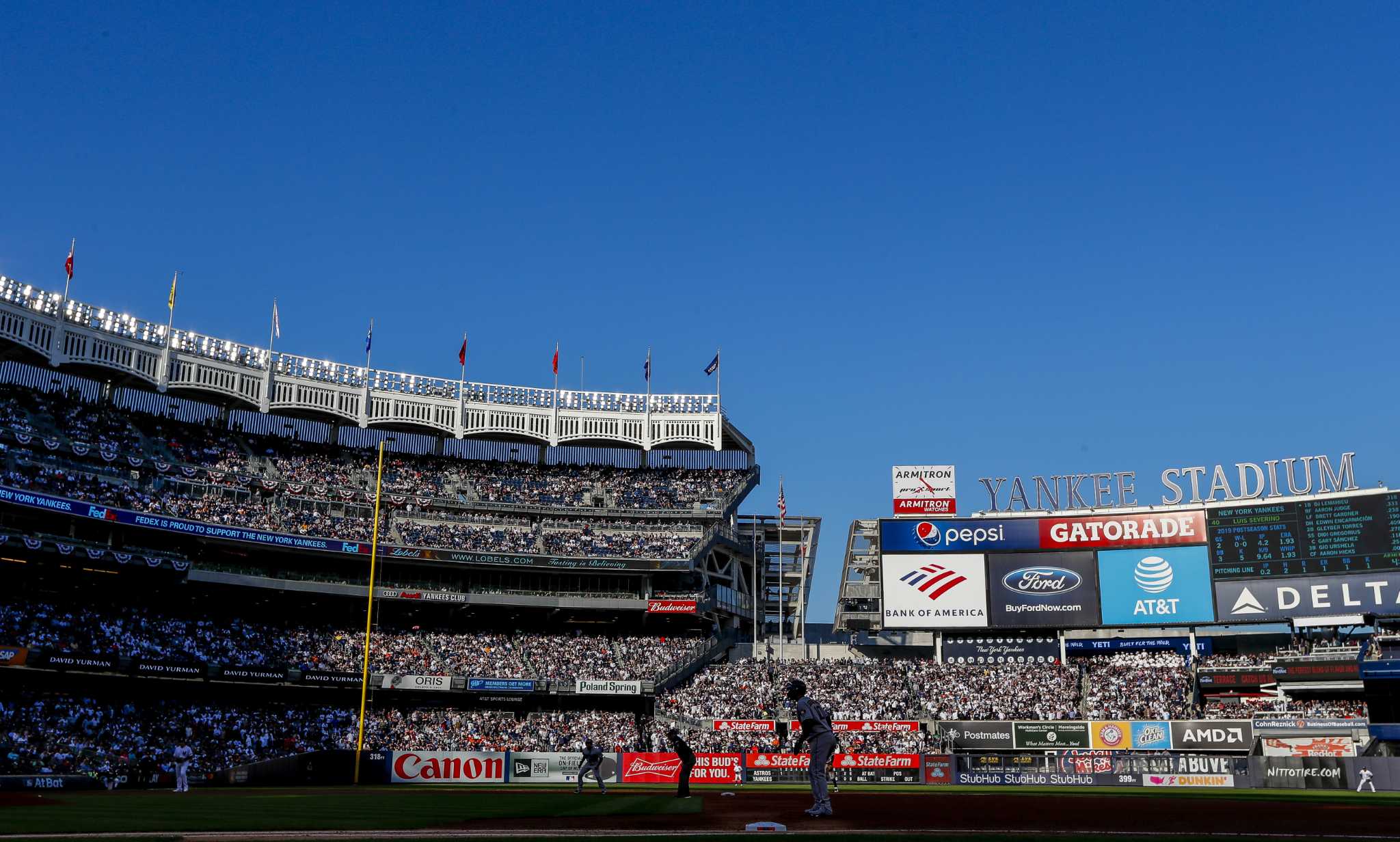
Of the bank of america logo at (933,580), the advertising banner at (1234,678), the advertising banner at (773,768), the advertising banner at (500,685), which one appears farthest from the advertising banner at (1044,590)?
the advertising banner at (500,685)

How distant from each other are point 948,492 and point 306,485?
131 ft

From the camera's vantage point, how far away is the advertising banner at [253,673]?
58.9 m

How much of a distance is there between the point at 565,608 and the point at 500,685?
8.84 metres

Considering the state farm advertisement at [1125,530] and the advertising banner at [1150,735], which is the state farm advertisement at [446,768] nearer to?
the advertising banner at [1150,735]

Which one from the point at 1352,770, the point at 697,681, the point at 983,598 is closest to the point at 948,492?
the point at 983,598

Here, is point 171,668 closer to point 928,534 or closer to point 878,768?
point 878,768

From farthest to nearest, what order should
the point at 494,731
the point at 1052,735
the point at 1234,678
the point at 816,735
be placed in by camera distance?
the point at 494,731, the point at 1234,678, the point at 1052,735, the point at 816,735

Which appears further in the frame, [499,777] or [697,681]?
[697,681]

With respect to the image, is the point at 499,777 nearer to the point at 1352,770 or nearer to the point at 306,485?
the point at 306,485

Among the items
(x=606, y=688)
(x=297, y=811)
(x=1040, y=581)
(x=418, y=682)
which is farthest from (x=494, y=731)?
(x=297, y=811)

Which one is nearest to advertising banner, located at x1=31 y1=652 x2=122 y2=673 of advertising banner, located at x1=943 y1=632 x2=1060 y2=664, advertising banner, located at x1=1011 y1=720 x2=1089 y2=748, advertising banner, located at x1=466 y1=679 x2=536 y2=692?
advertising banner, located at x1=466 y1=679 x2=536 y2=692

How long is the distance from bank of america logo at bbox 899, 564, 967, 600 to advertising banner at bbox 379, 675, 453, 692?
27.1 metres

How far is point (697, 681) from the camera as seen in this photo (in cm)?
7088

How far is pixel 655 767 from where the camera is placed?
5100 cm
